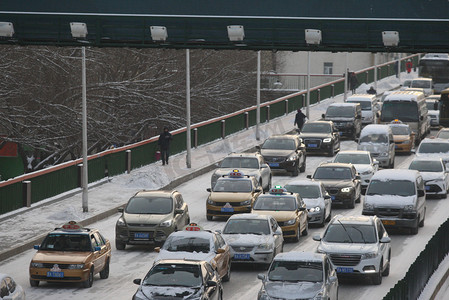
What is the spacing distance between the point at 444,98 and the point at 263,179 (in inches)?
801

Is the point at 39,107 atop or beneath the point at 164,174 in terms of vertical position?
atop

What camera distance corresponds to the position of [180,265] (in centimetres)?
2261

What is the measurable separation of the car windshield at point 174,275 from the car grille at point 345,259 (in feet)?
15.3

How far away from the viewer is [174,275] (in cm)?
2228

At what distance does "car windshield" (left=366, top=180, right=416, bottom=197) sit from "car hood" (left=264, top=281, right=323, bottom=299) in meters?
11.6

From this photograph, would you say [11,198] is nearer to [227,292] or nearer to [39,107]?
[39,107]

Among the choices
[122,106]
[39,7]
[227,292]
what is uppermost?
[39,7]

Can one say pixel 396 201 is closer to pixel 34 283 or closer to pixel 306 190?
pixel 306 190

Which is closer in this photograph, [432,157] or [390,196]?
[390,196]

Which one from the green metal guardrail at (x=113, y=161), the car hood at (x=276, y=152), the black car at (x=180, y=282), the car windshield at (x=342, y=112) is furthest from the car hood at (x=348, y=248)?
the car windshield at (x=342, y=112)

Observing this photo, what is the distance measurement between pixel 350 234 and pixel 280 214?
4648mm

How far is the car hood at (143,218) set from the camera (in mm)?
30250

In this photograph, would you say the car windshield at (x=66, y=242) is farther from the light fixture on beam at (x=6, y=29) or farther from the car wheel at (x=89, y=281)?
the light fixture on beam at (x=6, y=29)

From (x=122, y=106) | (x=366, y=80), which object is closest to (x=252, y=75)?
(x=366, y=80)
